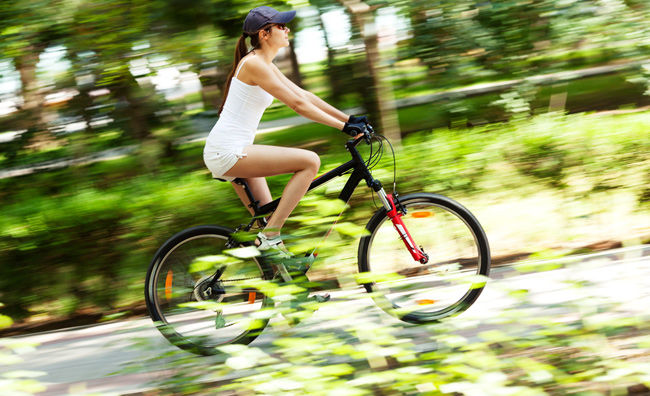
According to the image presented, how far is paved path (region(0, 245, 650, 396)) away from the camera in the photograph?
2416mm

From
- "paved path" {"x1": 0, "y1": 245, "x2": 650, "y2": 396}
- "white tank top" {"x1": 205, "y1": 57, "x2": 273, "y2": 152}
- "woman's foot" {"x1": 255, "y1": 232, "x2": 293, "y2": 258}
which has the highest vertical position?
"white tank top" {"x1": 205, "y1": 57, "x2": 273, "y2": 152}

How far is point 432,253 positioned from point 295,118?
2315mm

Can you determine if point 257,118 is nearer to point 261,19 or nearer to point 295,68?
point 261,19

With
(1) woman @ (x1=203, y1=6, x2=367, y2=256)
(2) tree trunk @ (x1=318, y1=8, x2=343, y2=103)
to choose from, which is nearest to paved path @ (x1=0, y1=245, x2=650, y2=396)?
(1) woman @ (x1=203, y1=6, x2=367, y2=256)

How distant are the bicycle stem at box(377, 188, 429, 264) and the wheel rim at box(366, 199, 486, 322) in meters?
0.05

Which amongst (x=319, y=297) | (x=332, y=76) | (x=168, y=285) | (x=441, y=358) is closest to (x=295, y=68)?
(x=332, y=76)

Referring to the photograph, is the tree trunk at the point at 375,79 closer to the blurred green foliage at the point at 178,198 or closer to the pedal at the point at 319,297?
the blurred green foliage at the point at 178,198

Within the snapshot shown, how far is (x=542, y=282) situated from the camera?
3.75 meters

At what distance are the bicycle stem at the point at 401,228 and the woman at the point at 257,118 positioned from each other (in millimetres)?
464

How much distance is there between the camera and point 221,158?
3.01 meters

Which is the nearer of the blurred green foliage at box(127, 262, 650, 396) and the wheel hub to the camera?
the blurred green foliage at box(127, 262, 650, 396)

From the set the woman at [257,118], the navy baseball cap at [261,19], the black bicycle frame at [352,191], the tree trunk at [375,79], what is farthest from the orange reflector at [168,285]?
the tree trunk at [375,79]

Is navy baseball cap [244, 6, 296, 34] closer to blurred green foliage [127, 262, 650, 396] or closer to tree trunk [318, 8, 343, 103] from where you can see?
blurred green foliage [127, 262, 650, 396]

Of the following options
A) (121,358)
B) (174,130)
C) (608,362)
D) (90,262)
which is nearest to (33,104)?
(174,130)
